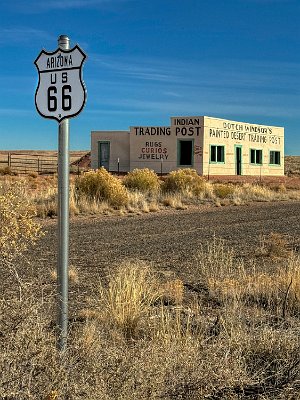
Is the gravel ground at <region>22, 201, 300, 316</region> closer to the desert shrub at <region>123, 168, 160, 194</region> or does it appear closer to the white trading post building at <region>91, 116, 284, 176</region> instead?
the desert shrub at <region>123, 168, 160, 194</region>

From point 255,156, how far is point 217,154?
18.2ft

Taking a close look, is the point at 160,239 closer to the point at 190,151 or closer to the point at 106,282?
the point at 106,282

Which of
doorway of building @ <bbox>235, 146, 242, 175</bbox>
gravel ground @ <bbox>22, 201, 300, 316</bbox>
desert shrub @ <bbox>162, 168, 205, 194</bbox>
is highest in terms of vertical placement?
doorway of building @ <bbox>235, 146, 242, 175</bbox>

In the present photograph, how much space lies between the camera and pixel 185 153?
137 ft

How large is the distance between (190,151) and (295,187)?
24.7 ft

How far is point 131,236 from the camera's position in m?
14.9

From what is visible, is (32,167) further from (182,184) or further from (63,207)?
(63,207)

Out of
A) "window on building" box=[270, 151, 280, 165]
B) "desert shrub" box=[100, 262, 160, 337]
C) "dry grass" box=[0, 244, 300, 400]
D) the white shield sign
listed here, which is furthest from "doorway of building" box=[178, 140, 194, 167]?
the white shield sign

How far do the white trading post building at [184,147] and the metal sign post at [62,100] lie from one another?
119 feet

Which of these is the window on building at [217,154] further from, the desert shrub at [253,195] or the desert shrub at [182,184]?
the desert shrub at [182,184]

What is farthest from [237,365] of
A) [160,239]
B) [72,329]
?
[160,239]

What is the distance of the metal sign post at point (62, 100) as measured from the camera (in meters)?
4.67

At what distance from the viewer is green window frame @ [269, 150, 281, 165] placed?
49344 mm

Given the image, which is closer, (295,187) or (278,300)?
(278,300)
